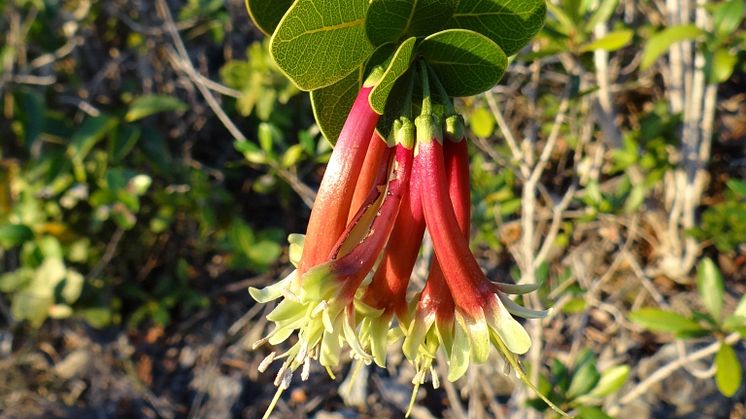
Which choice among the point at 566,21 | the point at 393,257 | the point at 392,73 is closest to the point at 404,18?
the point at 392,73

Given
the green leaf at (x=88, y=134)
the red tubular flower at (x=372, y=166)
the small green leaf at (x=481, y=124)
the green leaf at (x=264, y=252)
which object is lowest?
the green leaf at (x=264, y=252)

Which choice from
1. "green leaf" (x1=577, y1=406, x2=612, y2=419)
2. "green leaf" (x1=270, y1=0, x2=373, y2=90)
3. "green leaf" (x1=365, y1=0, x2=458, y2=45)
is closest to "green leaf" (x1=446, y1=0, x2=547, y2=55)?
"green leaf" (x1=365, y1=0, x2=458, y2=45)

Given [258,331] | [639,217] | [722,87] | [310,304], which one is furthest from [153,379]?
[722,87]

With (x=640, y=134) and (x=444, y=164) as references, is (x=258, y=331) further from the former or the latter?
(x=444, y=164)

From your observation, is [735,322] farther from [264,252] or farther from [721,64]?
[264,252]

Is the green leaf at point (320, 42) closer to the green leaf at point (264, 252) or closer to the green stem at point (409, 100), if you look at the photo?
the green stem at point (409, 100)

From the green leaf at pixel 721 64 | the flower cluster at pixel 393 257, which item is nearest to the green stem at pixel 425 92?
the flower cluster at pixel 393 257
